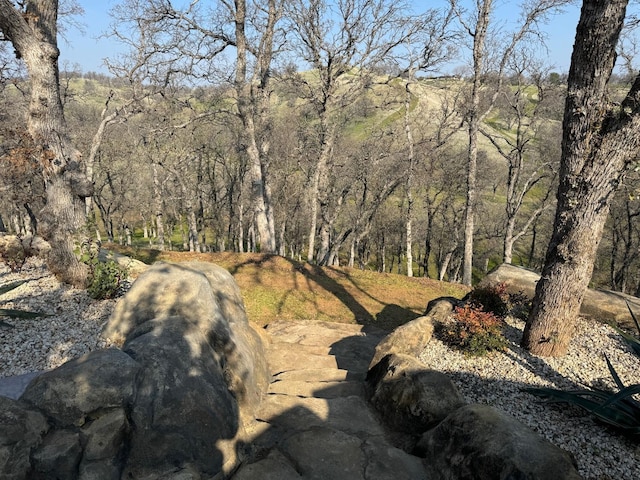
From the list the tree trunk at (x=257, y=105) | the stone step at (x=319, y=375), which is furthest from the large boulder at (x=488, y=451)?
the tree trunk at (x=257, y=105)

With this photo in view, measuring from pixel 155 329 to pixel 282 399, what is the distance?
9.43 feet

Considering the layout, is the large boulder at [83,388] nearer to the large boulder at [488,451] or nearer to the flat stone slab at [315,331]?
the large boulder at [488,451]

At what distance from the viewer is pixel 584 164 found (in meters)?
7.39

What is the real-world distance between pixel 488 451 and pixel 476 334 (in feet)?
12.5

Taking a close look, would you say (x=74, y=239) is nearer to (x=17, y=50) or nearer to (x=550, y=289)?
(x=17, y=50)

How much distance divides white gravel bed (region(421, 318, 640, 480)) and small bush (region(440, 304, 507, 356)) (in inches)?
7.4

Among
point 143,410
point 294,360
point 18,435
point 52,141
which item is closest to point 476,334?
point 294,360

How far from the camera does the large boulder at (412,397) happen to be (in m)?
6.41

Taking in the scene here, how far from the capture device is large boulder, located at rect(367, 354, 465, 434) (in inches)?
252

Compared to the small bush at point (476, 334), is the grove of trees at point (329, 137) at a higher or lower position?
higher

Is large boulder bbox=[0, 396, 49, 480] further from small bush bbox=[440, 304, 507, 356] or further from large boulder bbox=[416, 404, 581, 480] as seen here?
small bush bbox=[440, 304, 507, 356]

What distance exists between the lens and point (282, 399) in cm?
761

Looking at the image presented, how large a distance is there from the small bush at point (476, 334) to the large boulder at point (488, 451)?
290 centimetres

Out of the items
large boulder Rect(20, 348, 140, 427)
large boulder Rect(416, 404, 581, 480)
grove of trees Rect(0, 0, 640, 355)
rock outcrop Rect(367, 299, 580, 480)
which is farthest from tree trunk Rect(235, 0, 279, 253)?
large boulder Rect(416, 404, 581, 480)
